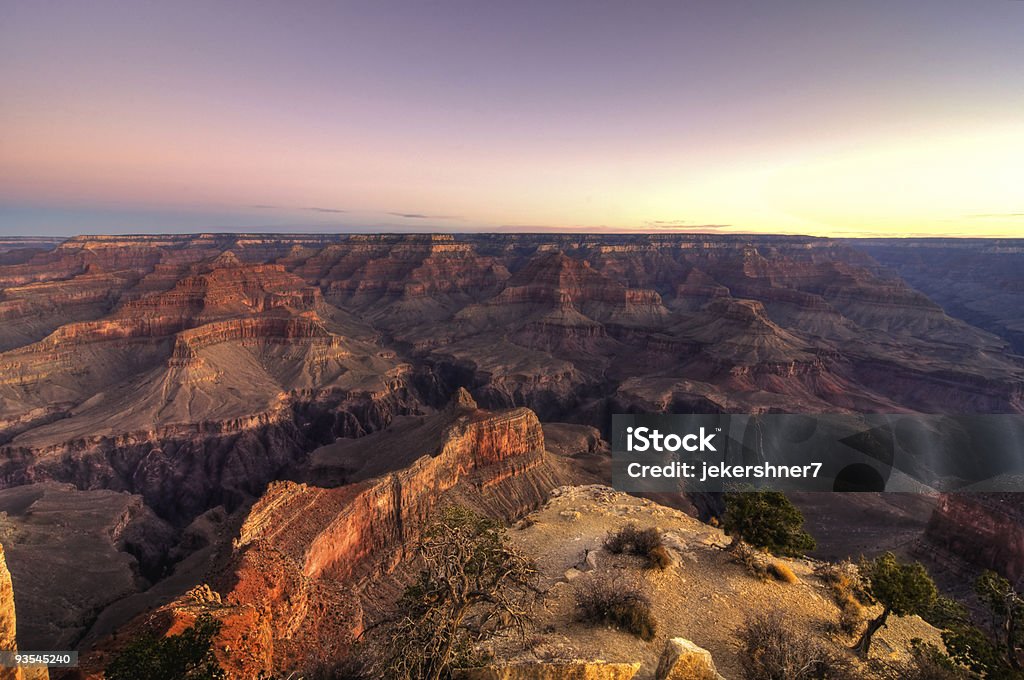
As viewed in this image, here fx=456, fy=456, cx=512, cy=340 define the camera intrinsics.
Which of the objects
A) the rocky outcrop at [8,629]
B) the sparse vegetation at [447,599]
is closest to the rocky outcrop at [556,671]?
the sparse vegetation at [447,599]

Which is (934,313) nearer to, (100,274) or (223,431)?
(223,431)

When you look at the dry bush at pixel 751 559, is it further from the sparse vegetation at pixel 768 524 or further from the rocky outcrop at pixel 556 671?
the rocky outcrop at pixel 556 671

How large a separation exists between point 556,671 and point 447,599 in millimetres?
3945

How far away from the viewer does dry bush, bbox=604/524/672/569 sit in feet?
78.7

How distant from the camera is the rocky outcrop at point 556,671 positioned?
44.2 feet

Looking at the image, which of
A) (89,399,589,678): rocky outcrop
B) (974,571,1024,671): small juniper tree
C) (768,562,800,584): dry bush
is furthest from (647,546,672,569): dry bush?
(89,399,589,678): rocky outcrop

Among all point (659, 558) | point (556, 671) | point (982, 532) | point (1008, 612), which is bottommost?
point (982, 532)

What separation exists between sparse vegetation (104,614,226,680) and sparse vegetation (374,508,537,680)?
460 cm

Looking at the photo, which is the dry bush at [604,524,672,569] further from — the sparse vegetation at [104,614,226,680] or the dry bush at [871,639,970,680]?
the sparse vegetation at [104,614,226,680]

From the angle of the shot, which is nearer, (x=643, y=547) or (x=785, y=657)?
(x=785, y=657)

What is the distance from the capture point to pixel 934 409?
317 feet

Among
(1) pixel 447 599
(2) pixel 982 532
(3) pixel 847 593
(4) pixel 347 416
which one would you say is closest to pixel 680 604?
(3) pixel 847 593

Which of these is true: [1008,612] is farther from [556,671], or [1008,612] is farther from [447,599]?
[447,599]

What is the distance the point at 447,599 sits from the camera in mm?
13758
